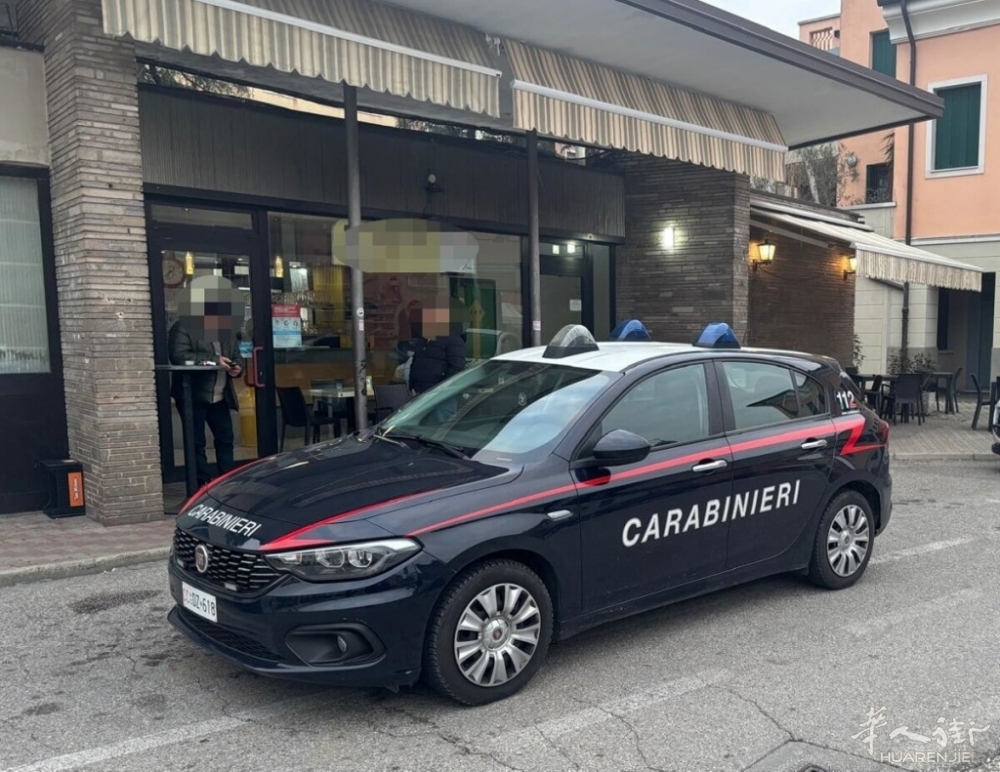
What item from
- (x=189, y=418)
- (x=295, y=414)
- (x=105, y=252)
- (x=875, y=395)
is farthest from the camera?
(x=875, y=395)

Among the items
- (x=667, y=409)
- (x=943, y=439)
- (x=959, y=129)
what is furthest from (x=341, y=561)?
(x=959, y=129)

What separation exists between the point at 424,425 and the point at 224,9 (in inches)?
149

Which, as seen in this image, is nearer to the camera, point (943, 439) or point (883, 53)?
point (943, 439)

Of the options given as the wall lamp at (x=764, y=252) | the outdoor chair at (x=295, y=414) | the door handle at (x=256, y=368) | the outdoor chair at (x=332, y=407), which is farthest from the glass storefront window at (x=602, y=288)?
the door handle at (x=256, y=368)

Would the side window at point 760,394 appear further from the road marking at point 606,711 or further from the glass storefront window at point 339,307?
the glass storefront window at point 339,307

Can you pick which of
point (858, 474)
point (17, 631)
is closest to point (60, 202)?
point (17, 631)

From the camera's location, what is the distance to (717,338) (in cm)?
518

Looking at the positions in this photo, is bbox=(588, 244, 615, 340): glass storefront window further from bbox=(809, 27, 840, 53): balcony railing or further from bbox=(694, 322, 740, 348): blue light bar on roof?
bbox=(809, 27, 840, 53): balcony railing

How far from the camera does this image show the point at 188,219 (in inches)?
336

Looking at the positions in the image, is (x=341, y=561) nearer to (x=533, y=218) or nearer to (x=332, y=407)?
(x=332, y=407)

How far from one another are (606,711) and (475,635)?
2.22 ft

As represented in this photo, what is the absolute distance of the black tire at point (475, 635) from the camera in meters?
3.60

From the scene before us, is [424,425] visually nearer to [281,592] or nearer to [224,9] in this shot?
[281,592]

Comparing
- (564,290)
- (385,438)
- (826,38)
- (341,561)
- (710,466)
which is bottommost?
(341,561)
